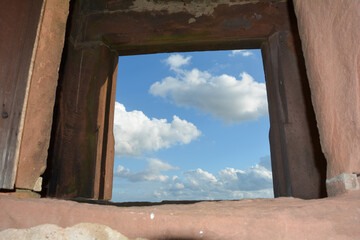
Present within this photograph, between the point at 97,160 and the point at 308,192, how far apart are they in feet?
6.74

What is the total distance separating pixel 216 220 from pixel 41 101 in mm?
1150

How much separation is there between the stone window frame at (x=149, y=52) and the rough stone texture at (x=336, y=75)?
4.79 feet

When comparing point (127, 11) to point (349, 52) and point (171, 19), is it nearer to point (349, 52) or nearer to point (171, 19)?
point (171, 19)

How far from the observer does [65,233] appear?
2.81 feet

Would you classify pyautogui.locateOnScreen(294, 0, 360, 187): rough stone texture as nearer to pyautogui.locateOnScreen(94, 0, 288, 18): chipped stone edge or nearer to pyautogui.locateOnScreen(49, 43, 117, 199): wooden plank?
pyautogui.locateOnScreen(94, 0, 288, 18): chipped stone edge

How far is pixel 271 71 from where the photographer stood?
9.25 feet

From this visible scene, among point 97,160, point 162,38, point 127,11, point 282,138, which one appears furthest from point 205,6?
point 97,160

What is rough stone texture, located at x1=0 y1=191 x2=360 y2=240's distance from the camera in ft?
Result: 2.59

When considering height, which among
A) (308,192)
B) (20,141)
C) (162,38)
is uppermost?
(162,38)

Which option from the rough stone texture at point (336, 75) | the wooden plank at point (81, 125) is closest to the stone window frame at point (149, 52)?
the wooden plank at point (81, 125)

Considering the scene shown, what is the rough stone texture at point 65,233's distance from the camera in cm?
84

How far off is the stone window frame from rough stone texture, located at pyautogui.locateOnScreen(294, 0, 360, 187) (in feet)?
4.79

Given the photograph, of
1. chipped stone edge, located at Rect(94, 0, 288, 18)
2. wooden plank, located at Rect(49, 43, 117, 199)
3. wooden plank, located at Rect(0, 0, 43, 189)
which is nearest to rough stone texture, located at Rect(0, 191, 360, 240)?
wooden plank, located at Rect(0, 0, 43, 189)

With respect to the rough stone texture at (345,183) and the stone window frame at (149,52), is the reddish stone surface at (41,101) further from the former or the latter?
the rough stone texture at (345,183)
